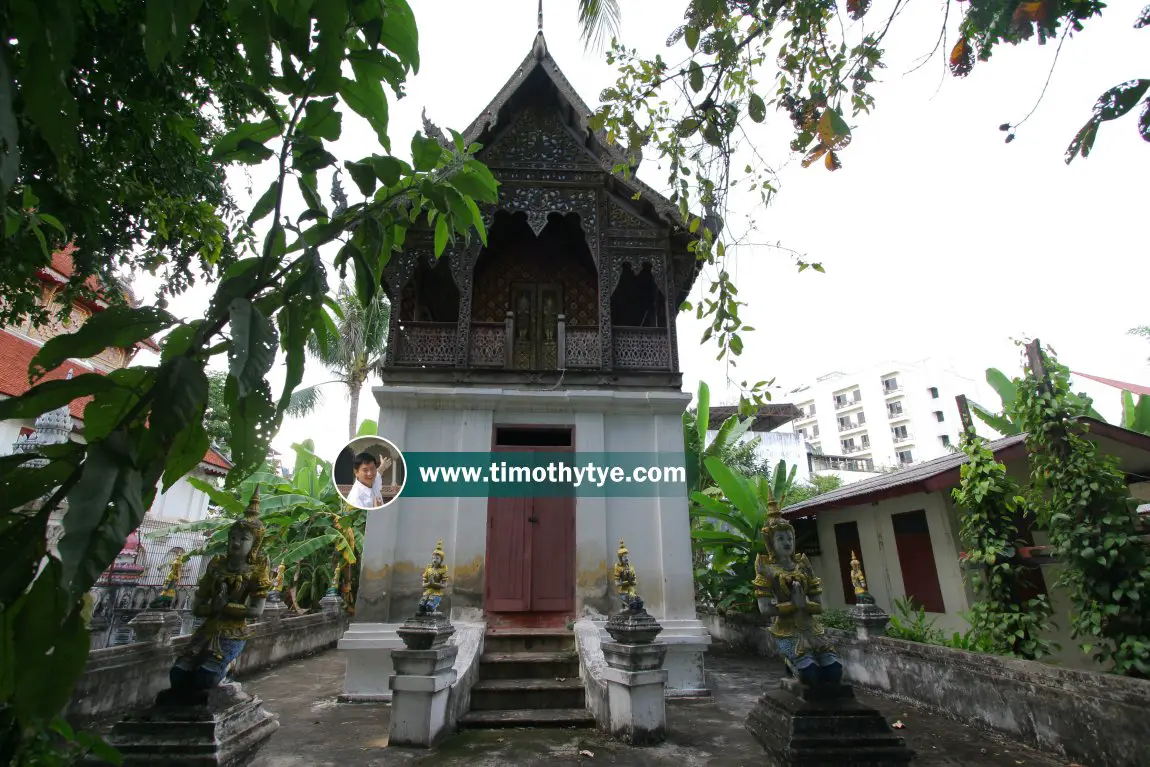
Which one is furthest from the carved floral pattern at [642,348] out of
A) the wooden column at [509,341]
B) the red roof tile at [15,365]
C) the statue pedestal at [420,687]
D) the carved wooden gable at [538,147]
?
the red roof tile at [15,365]

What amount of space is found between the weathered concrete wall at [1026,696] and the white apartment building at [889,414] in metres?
35.7

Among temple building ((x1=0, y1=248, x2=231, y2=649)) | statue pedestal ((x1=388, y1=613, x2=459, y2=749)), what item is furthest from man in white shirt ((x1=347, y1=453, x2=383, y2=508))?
statue pedestal ((x1=388, y1=613, x2=459, y2=749))

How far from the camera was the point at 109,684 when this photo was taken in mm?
5316

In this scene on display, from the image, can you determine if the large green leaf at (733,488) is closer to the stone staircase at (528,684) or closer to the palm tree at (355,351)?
the stone staircase at (528,684)

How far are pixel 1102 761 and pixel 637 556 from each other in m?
4.68

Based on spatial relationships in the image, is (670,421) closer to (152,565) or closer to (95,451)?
(95,451)

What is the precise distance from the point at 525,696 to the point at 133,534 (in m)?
4.34

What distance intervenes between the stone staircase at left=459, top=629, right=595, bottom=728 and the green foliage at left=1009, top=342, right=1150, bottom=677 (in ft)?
14.0

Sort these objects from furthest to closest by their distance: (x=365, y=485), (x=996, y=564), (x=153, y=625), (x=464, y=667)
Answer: (x=365, y=485)
(x=153, y=625)
(x=464, y=667)
(x=996, y=564)

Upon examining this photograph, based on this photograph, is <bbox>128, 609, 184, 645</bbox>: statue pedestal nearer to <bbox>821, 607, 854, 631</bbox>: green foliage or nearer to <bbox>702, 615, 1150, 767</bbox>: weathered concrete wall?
<bbox>702, 615, 1150, 767</bbox>: weathered concrete wall

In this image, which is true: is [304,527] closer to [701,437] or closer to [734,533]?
[701,437]

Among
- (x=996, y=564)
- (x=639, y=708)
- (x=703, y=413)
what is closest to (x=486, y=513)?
(x=639, y=708)

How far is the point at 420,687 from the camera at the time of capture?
4.82m

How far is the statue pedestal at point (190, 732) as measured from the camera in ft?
10.1
